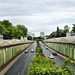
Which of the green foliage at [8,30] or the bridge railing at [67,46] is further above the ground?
the green foliage at [8,30]

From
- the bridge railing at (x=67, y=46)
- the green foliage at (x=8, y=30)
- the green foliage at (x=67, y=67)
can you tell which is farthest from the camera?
the green foliage at (x=8, y=30)

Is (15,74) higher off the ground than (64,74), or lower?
lower

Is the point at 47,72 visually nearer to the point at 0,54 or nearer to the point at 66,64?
the point at 66,64

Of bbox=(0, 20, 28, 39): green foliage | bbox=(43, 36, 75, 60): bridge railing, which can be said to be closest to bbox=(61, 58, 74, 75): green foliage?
bbox=(43, 36, 75, 60): bridge railing

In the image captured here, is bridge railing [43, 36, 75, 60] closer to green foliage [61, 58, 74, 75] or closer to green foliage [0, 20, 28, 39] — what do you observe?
green foliage [61, 58, 74, 75]

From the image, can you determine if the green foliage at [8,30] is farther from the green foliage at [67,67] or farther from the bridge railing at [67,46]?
the green foliage at [67,67]

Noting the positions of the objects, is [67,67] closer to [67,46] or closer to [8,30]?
[67,46]

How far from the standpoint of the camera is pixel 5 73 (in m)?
19.1

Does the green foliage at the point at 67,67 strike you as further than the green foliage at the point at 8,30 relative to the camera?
No

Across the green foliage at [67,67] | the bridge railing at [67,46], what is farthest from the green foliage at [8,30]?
the green foliage at [67,67]

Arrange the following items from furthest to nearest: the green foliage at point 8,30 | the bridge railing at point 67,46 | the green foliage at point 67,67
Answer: the green foliage at point 8,30
the bridge railing at point 67,46
the green foliage at point 67,67

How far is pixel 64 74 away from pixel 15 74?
1424cm

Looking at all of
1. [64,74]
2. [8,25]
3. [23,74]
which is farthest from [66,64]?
[8,25]

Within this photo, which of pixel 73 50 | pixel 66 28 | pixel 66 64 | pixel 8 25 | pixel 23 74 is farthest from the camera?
pixel 66 28
